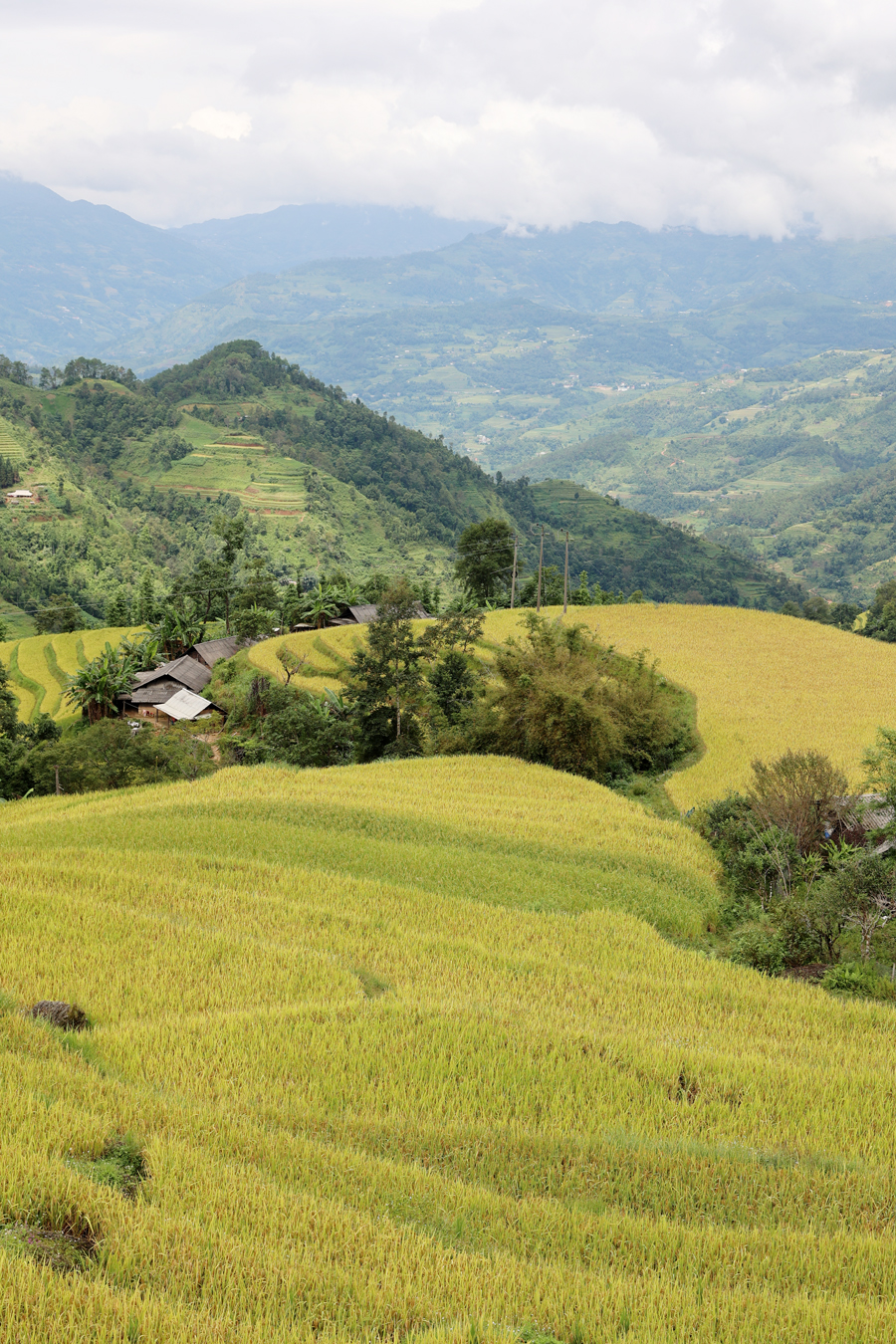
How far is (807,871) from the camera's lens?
15852mm

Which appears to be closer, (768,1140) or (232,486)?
(768,1140)

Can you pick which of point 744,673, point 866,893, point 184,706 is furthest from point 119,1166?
point 184,706

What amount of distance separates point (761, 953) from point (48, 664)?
54.3 meters

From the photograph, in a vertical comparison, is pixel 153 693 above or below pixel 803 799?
below

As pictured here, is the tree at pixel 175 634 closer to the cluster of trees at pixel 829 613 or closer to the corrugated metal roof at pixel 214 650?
the corrugated metal roof at pixel 214 650

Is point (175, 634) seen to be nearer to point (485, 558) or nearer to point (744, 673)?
point (485, 558)

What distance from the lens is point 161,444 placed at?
4951 inches

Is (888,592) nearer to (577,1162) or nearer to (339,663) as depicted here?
(339,663)

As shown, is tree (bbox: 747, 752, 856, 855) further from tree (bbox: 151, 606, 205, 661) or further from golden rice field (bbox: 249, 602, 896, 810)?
tree (bbox: 151, 606, 205, 661)

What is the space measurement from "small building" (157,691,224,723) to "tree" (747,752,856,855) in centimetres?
3248

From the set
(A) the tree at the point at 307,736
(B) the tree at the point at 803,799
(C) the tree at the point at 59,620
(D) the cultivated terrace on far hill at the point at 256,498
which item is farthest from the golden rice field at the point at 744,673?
(D) the cultivated terrace on far hill at the point at 256,498

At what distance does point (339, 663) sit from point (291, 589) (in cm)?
2453

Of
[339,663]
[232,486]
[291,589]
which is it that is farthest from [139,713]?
[232,486]

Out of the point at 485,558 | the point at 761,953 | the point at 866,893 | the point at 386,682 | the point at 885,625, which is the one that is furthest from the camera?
the point at 485,558
